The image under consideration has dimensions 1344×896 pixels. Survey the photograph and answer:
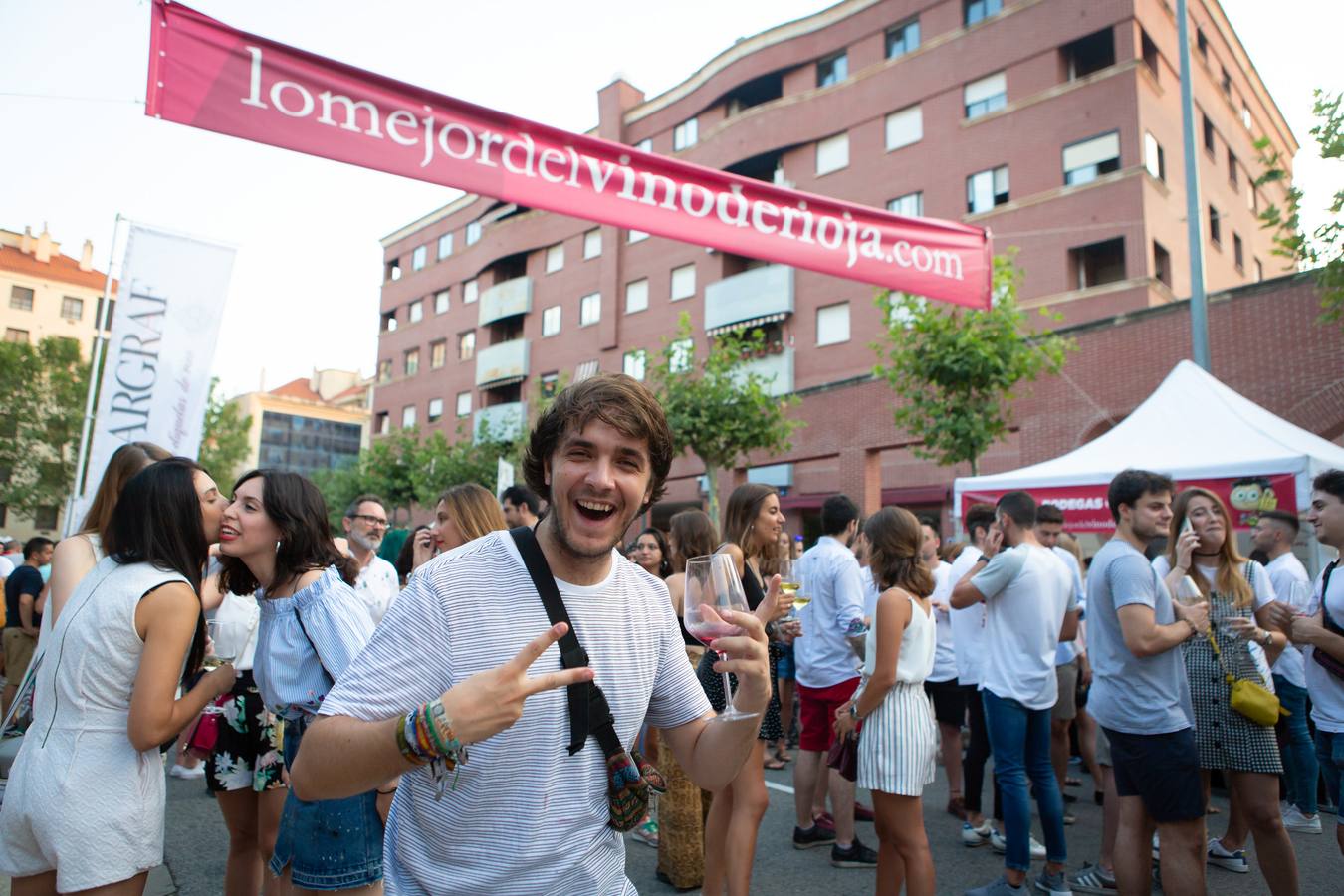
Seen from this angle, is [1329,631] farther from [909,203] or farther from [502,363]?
[502,363]

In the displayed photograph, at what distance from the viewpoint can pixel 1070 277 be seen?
19.7 meters

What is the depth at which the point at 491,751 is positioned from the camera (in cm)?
163

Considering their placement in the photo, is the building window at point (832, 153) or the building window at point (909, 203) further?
the building window at point (832, 153)

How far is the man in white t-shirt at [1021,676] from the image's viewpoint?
4336 millimetres

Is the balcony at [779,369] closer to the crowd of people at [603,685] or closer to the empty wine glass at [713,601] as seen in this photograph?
the crowd of people at [603,685]

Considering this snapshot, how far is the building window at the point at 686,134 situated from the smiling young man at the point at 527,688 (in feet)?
94.9

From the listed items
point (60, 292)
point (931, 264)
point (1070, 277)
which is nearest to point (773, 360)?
point (1070, 277)

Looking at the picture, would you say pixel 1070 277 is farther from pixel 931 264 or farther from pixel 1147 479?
pixel 1147 479

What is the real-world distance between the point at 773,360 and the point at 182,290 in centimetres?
1985

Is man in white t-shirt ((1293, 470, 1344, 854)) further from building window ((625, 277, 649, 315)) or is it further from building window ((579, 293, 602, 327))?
building window ((579, 293, 602, 327))

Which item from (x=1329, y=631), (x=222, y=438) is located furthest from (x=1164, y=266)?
(x=222, y=438)

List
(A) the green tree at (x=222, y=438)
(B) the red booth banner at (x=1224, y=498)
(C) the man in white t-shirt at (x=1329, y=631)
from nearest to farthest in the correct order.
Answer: (C) the man in white t-shirt at (x=1329, y=631) < (B) the red booth banner at (x=1224, y=498) < (A) the green tree at (x=222, y=438)

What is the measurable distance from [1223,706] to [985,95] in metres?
21.5

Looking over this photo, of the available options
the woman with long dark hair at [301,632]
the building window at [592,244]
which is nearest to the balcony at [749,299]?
the building window at [592,244]
